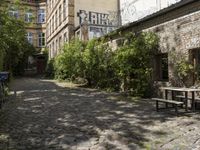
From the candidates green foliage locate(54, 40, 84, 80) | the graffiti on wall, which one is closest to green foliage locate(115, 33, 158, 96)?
green foliage locate(54, 40, 84, 80)

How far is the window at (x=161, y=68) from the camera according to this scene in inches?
509

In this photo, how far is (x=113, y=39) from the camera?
57.2 ft

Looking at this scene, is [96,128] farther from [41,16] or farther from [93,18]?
[41,16]

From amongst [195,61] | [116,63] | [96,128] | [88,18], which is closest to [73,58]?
[116,63]

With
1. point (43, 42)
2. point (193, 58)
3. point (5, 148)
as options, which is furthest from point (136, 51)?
point (43, 42)

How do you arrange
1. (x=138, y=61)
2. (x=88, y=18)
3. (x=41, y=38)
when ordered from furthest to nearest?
1. (x=41, y=38)
2. (x=88, y=18)
3. (x=138, y=61)

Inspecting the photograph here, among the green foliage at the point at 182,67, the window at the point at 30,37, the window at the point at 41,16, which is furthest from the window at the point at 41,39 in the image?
the green foliage at the point at 182,67

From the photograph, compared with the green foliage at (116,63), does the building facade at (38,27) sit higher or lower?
higher

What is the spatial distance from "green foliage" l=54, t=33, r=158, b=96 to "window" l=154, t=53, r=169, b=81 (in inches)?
11.9

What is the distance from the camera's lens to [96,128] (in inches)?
306

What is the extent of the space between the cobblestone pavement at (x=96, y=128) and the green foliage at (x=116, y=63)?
259 centimetres

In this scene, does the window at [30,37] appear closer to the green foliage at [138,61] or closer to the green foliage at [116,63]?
the green foliage at [116,63]

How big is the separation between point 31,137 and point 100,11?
2291 cm

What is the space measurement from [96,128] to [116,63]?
289 inches
